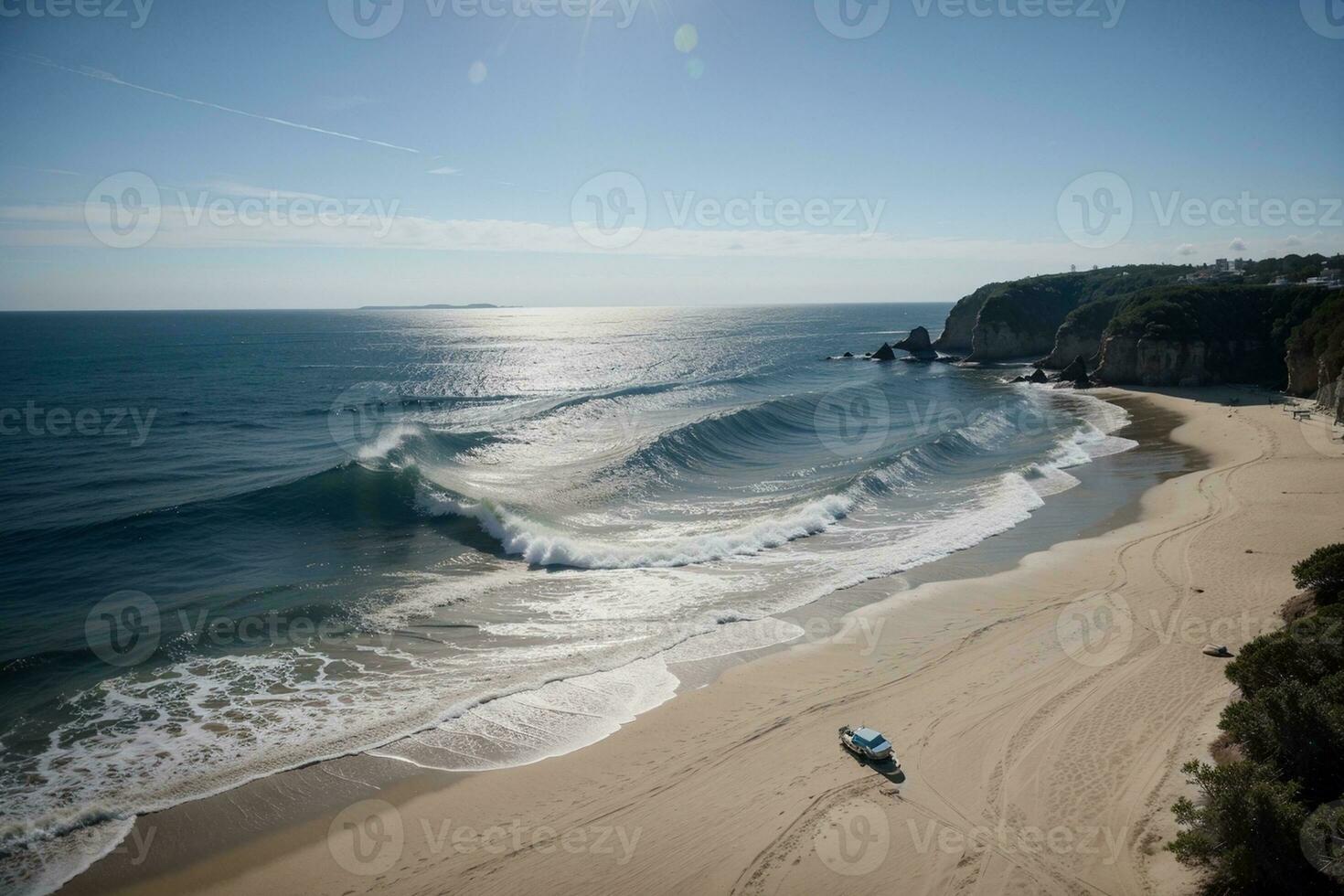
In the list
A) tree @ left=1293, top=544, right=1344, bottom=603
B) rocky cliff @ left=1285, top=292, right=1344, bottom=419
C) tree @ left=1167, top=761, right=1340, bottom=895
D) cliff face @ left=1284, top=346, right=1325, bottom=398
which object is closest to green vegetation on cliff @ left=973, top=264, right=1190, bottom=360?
rocky cliff @ left=1285, top=292, right=1344, bottom=419

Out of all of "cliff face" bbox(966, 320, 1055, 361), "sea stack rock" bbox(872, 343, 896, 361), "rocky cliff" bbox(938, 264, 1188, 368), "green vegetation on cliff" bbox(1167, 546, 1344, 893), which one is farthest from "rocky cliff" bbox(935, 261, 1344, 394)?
"green vegetation on cliff" bbox(1167, 546, 1344, 893)

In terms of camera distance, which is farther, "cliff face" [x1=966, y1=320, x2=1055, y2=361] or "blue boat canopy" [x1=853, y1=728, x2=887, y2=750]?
"cliff face" [x1=966, y1=320, x2=1055, y2=361]

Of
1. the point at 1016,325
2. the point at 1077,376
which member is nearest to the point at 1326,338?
the point at 1077,376

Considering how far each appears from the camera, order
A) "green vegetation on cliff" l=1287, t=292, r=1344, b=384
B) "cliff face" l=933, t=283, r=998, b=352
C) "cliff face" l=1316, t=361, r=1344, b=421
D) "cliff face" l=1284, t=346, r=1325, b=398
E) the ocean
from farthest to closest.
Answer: "cliff face" l=933, t=283, r=998, b=352
"cliff face" l=1284, t=346, r=1325, b=398
"green vegetation on cliff" l=1287, t=292, r=1344, b=384
"cliff face" l=1316, t=361, r=1344, b=421
the ocean

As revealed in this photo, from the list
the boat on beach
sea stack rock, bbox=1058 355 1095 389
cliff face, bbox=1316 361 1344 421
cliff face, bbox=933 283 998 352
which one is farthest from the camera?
cliff face, bbox=933 283 998 352

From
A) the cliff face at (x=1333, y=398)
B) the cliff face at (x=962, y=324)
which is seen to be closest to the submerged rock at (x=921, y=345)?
the cliff face at (x=962, y=324)

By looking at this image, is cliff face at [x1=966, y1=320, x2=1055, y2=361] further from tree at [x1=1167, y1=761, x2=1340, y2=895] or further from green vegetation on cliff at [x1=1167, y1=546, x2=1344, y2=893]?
tree at [x1=1167, y1=761, x2=1340, y2=895]

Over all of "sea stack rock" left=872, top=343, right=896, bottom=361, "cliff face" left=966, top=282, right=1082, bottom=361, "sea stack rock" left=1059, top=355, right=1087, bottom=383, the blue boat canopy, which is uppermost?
"cliff face" left=966, top=282, right=1082, bottom=361

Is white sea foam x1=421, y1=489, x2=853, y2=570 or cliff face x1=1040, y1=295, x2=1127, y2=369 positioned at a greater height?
cliff face x1=1040, y1=295, x2=1127, y2=369

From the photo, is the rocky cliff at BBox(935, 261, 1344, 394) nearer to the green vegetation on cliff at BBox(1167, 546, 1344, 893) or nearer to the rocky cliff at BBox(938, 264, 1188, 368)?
the rocky cliff at BBox(938, 264, 1188, 368)

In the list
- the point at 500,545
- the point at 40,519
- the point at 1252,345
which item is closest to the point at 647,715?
the point at 500,545
